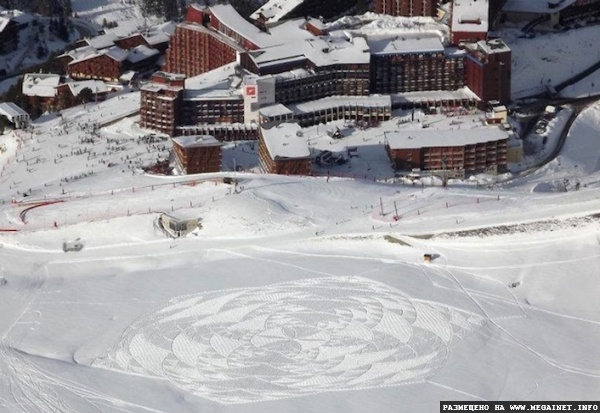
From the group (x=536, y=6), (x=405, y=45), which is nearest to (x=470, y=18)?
(x=405, y=45)

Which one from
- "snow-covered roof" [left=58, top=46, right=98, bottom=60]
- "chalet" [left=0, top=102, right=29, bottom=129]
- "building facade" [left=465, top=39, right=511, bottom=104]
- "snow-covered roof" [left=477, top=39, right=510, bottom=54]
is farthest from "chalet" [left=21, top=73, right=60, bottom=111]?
"snow-covered roof" [left=477, top=39, right=510, bottom=54]

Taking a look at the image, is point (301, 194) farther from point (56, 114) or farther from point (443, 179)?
point (56, 114)

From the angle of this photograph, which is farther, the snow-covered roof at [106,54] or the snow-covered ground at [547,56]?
the snow-covered roof at [106,54]

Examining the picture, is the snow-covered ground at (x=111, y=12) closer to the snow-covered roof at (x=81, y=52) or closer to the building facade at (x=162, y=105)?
the snow-covered roof at (x=81, y=52)

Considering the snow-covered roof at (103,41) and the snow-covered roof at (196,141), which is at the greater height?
the snow-covered roof at (196,141)

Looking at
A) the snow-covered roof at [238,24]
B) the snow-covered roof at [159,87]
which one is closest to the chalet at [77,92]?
the snow-covered roof at [159,87]

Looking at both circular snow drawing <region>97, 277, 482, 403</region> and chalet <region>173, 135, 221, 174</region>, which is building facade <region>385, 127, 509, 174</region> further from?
circular snow drawing <region>97, 277, 482, 403</region>

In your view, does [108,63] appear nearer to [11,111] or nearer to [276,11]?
[11,111]
